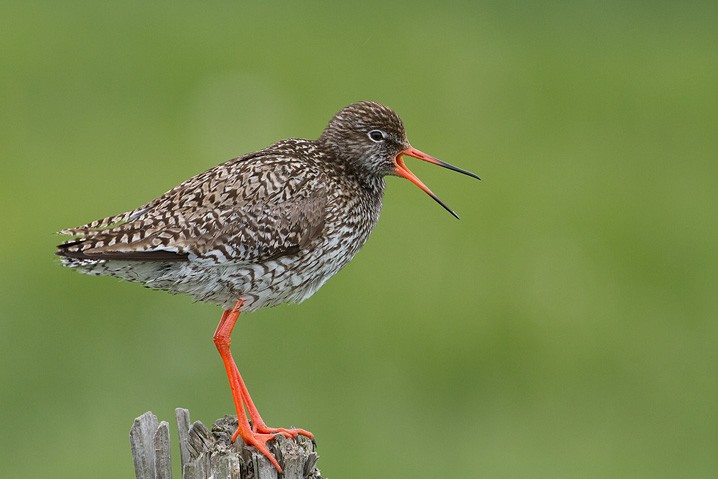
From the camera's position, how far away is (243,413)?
29.0ft

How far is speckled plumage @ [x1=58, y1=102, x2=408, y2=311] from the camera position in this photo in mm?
8898

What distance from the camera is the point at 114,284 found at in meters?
16.3

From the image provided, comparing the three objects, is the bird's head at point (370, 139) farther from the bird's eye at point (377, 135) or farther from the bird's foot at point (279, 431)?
the bird's foot at point (279, 431)

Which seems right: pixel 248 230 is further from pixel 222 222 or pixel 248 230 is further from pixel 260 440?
pixel 260 440

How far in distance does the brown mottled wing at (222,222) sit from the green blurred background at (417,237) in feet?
14.9

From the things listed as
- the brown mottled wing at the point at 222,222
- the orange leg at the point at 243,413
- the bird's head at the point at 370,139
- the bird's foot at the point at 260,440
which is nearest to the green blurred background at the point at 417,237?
the orange leg at the point at 243,413

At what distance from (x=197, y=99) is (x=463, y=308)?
5679 millimetres

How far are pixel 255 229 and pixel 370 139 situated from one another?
3.80 ft

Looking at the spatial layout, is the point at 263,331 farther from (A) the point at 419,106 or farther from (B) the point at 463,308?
(A) the point at 419,106

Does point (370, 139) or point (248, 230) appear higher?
point (370, 139)

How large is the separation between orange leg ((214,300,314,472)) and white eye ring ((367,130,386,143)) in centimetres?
131

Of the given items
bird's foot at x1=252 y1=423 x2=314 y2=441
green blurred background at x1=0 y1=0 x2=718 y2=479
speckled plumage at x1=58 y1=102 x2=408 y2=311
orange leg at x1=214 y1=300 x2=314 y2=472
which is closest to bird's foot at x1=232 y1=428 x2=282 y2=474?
orange leg at x1=214 y1=300 x2=314 y2=472

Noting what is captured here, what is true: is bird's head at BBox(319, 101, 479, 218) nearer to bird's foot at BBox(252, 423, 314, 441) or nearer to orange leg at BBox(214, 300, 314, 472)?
orange leg at BBox(214, 300, 314, 472)

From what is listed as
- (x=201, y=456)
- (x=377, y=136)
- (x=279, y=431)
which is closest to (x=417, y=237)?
(x=377, y=136)
